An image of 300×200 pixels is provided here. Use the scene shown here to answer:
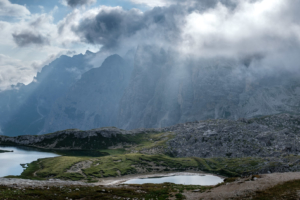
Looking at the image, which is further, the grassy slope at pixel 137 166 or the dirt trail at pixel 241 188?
the grassy slope at pixel 137 166

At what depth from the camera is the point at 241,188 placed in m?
46.6

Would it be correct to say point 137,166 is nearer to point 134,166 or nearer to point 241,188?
point 134,166

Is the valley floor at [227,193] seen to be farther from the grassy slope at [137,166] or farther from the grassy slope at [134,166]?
the grassy slope at [134,166]

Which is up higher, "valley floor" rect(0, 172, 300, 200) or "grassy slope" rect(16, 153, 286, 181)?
"valley floor" rect(0, 172, 300, 200)

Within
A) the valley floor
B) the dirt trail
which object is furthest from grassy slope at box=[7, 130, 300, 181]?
the dirt trail

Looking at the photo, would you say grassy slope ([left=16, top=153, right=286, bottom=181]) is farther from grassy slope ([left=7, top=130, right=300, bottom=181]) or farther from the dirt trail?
the dirt trail

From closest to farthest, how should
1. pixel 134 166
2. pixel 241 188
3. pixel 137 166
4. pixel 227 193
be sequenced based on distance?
pixel 227 193, pixel 241 188, pixel 134 166, pixel 137 166

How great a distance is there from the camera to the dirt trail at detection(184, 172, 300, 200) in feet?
144

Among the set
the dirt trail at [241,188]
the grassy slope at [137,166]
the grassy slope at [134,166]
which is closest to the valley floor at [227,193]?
the dirt trail at [241,188]

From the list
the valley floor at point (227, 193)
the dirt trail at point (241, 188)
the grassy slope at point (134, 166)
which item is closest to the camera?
the valley floor at point (227, 193)

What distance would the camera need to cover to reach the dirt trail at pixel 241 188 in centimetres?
4390

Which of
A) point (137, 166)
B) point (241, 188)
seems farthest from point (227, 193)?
point (137, 166)

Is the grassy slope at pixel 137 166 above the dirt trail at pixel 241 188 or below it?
below

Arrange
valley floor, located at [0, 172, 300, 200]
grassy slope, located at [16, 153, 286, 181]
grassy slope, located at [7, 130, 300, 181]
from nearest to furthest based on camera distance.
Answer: valley floor, located at [0, 172, 300, 200] → grassy slope, located at [7, 130, 300, 181] → grassy slope, located at [16, 153, 286, 181]
